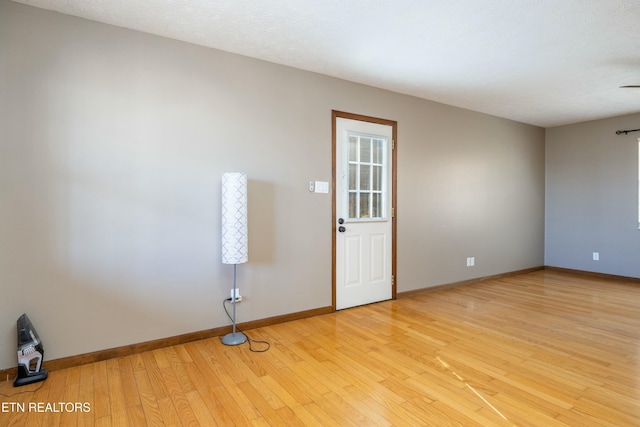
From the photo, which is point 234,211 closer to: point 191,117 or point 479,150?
point 191,117

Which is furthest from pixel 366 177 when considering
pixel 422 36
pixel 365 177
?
pixel 422 36

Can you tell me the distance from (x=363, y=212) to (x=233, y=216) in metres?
1.73

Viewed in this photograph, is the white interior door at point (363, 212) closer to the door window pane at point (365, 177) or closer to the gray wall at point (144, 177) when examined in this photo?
the door window pane at point (365, 177)

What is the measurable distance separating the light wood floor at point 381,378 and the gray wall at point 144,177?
38 cm

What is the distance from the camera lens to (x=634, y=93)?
13.8 ft

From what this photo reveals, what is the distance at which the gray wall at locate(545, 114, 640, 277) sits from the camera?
5.24 m

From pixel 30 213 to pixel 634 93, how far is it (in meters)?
6.39

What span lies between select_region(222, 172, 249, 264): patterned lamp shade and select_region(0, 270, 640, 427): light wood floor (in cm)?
80

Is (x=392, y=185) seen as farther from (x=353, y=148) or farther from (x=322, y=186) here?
(x=322, y=186)

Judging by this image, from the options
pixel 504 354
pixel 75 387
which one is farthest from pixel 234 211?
pixel 504 354

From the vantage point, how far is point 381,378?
2.34 meters

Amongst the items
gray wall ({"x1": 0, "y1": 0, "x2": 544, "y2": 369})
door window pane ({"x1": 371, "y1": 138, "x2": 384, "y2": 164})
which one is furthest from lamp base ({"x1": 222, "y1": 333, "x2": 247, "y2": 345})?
door window pane ({"x1": 371, "y1": 138, "x2": 384, "y2": 164})

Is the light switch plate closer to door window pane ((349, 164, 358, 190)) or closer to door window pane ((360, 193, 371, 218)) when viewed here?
door window pane ((349, 164, 358, 190))

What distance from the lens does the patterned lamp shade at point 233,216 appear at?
2.84 metres
